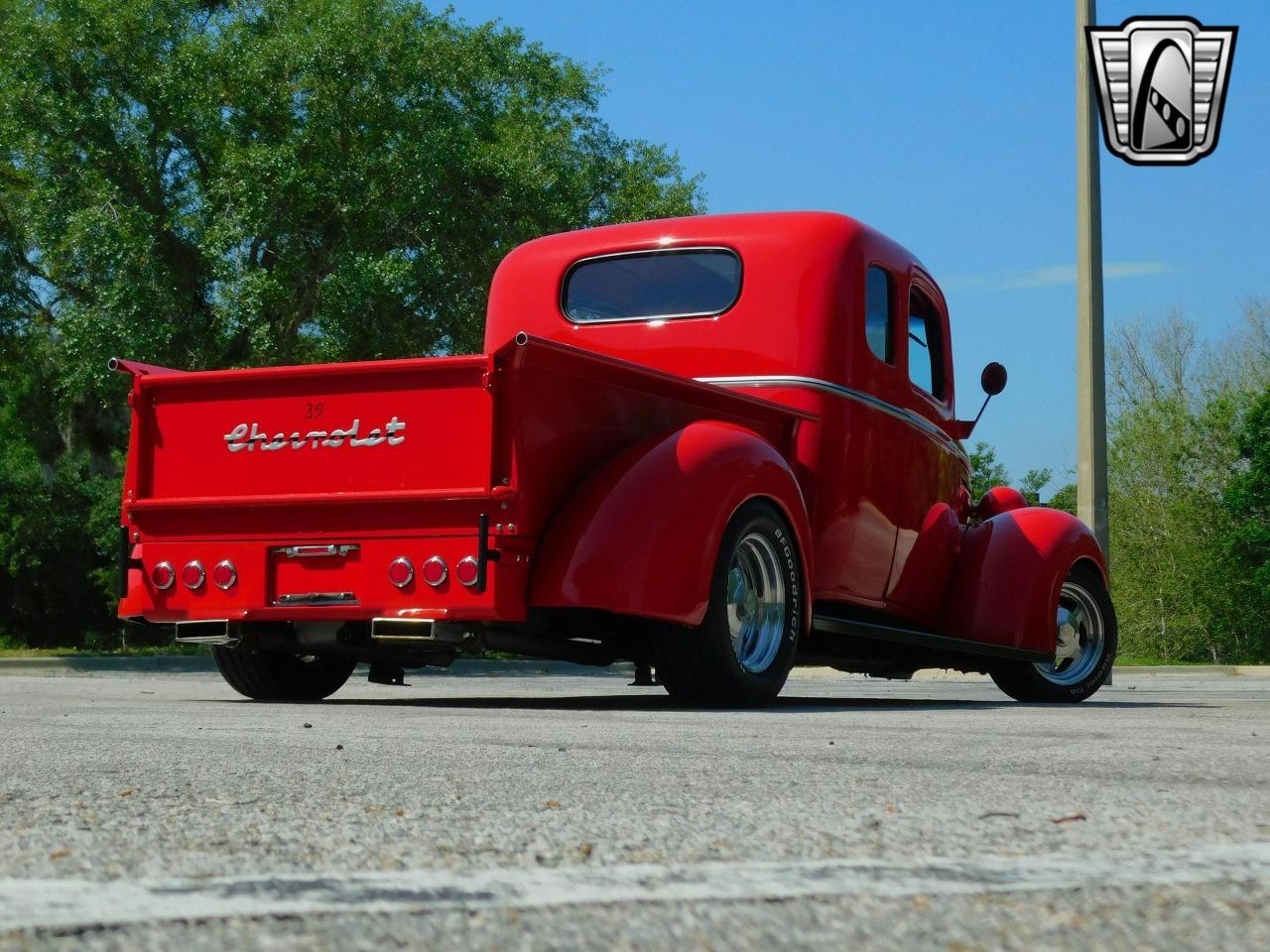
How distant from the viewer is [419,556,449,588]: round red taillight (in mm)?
7422

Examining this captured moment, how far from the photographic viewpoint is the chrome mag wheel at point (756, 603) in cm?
796

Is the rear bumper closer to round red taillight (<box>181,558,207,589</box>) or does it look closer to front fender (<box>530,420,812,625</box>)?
round red taillight (<box>181,558,207,589</box>)

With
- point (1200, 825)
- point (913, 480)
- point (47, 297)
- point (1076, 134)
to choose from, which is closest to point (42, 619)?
point (47, 297)

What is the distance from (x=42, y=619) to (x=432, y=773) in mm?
27629

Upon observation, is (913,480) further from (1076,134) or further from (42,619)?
(42,619)

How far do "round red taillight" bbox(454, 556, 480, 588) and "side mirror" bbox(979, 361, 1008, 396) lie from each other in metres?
4.57

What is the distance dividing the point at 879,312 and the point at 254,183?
43.1 feet

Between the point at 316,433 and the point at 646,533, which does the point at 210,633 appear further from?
the point at 646,533

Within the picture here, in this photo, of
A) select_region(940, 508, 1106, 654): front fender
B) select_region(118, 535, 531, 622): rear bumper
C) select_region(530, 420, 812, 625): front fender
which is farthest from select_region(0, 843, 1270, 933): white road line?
select_region(940, 508, 1106, 654): front fender

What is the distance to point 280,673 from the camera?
922cm

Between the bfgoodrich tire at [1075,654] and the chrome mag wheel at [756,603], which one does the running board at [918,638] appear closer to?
the bfgoodrich tire at [1075,654]

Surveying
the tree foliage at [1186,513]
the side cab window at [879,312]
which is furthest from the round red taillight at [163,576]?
the tree foliage at [1186,513]

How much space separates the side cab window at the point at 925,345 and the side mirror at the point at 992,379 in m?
0.39

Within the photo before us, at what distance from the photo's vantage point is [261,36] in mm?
23391
